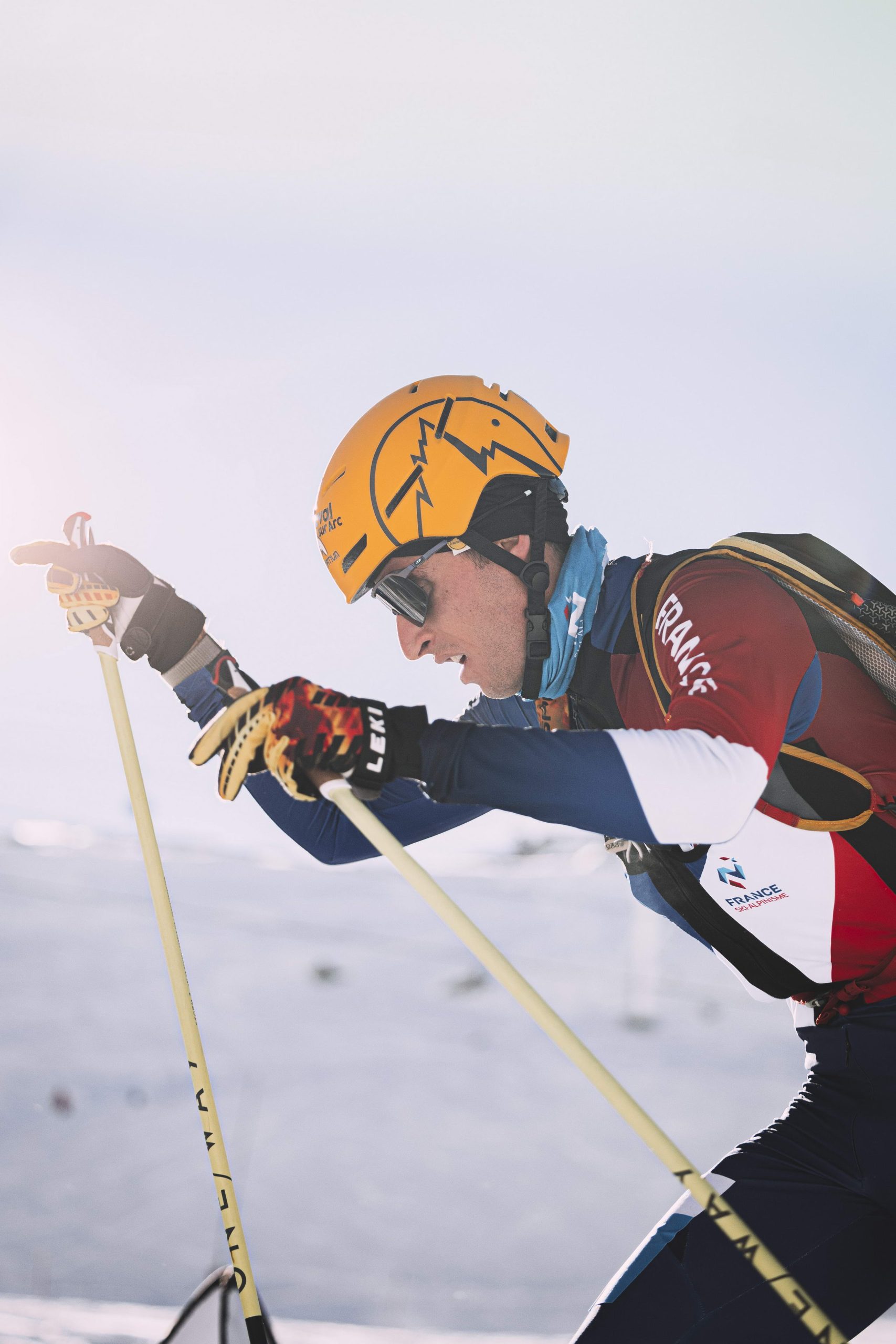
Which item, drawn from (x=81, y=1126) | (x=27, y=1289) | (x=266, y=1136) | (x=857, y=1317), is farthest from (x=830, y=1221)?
(x=81, y=1126)

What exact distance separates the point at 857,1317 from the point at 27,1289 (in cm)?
329

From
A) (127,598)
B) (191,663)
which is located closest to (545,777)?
(191,663)

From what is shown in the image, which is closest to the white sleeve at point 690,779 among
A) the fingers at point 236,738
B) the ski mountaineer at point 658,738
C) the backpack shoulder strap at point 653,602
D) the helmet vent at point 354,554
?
the ski mountaineer at point 658,738

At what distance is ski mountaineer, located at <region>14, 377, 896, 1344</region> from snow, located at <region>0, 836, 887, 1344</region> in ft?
7.84

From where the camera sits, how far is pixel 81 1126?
16.9 feet

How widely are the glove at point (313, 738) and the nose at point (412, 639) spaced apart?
1.53 feet

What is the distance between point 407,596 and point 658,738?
0.72 metres

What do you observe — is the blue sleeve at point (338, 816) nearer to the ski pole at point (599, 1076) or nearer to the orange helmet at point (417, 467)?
the orange helmet at point (417, 467)

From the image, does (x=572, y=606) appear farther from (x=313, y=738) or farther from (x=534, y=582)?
(x=313, y=738)

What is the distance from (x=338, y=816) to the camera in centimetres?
183

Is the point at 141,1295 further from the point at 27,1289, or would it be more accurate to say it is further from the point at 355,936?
the point at 355,936

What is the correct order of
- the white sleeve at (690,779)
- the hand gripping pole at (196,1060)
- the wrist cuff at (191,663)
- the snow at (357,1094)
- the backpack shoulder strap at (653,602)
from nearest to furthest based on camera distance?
the white sleeve at (690,779) < the backpack shoulder strap at (653,602) < the hand gripping pole at (196,1060) < the wrist cuff at (191,663) < the snow at (357,1094)

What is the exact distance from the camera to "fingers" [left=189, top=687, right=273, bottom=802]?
1.21 metres

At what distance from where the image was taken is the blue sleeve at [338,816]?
183 centimetres
